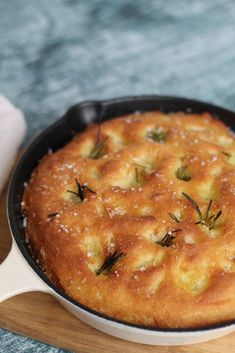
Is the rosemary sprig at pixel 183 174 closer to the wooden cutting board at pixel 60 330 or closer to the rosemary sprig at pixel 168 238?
the rosemary sprig at pixel 168 238

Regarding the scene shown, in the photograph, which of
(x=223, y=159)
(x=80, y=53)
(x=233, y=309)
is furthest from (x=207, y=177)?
(x=80, y=53)

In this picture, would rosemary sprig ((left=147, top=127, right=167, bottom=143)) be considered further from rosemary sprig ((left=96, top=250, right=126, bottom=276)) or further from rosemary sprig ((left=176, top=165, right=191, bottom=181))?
rosemary sprig ((left=96, top=250, right=126, bottom=276))

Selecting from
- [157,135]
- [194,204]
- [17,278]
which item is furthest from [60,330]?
[157,135]

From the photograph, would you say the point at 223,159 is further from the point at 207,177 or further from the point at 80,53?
the point at 80,53

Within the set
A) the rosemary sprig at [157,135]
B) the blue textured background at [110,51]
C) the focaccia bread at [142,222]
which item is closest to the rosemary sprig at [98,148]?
the focaccia bread at [142,222]

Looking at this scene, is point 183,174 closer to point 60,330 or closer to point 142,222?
point 142,222

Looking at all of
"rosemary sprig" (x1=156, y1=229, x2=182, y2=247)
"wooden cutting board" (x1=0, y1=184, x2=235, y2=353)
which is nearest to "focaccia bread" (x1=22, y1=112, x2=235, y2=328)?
"rosemary sprig" (x1=156, y1=229, x2=182, y2=247)

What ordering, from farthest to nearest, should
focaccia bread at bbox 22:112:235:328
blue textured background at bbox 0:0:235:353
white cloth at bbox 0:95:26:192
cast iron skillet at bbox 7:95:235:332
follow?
blue textured background at bbox 0:0:235:353 < white cloth at bbox 0:95:26:192 < cast iron skillet at bbox 7:95:235:332 < focaccia bread at bbox 22:112:235:328
